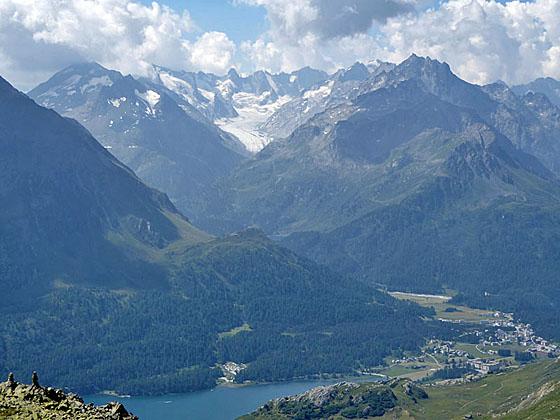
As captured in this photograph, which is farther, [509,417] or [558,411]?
[509,417]

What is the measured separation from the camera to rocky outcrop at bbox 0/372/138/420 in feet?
172

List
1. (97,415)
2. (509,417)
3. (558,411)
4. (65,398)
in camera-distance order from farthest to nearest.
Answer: (509,417), (558,411), (65,398), (97,415)

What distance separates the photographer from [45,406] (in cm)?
5394

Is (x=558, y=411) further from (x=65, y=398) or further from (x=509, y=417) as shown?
(x=65, y=398)

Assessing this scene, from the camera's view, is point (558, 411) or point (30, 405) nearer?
point (30, 405)

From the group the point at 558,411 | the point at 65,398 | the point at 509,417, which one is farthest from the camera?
the point at 509,417

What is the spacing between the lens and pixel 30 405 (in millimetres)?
53969

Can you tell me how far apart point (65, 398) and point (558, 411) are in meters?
143

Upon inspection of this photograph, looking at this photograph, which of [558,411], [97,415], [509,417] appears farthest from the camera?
[509,417]

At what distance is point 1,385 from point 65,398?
4.82 metres

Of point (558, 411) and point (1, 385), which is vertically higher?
point (1, 385)

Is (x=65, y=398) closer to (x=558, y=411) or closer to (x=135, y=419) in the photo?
(x=135, y=419)

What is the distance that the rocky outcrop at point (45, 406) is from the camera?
52.5 m

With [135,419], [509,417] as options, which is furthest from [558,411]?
[135,419]
